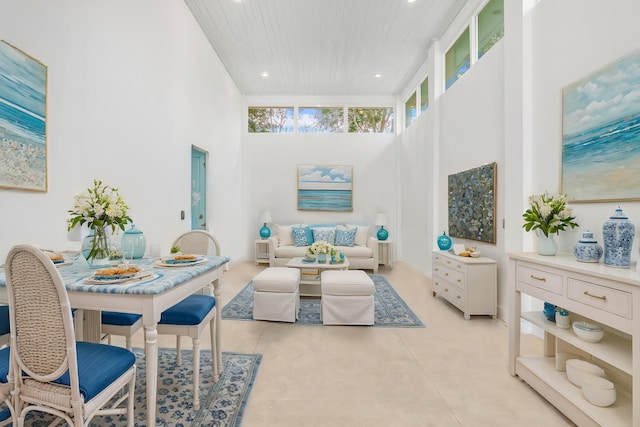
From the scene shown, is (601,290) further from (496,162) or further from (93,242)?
(93,242)

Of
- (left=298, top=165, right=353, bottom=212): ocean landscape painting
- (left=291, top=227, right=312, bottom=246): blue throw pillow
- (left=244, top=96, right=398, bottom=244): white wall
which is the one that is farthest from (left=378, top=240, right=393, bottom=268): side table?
(left=291, top=227, right=312, bottom=246): blue throw pillow

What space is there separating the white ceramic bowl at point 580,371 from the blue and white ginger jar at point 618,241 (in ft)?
2.02

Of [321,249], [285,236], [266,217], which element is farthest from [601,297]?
[266,217]

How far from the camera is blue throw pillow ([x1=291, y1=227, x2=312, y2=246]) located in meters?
6.18

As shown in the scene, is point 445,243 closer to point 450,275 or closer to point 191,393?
point 450,275

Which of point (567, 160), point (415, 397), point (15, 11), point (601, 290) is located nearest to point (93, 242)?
point (15, 11)

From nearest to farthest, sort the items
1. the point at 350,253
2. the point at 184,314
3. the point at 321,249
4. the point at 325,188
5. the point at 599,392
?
1. the point at 599,392
2. the point at 184,314
3. the point at 321,249
4. the point at 350,253
5. the point at 325,188

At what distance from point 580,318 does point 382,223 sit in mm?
4500

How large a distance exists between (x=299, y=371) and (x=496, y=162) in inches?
113

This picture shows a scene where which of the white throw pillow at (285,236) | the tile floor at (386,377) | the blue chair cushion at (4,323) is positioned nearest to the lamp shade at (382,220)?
the white throw pillow at (285,236)

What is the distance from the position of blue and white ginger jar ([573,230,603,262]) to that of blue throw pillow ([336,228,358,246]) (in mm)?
4384

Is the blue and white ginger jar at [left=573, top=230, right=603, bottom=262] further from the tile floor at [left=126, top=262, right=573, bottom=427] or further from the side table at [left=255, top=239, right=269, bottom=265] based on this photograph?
the side table at [left=255, top=239, right=269, bottom=265]

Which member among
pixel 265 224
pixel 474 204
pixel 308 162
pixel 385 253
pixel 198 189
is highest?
pixel 308 162

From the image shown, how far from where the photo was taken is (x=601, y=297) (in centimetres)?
153
